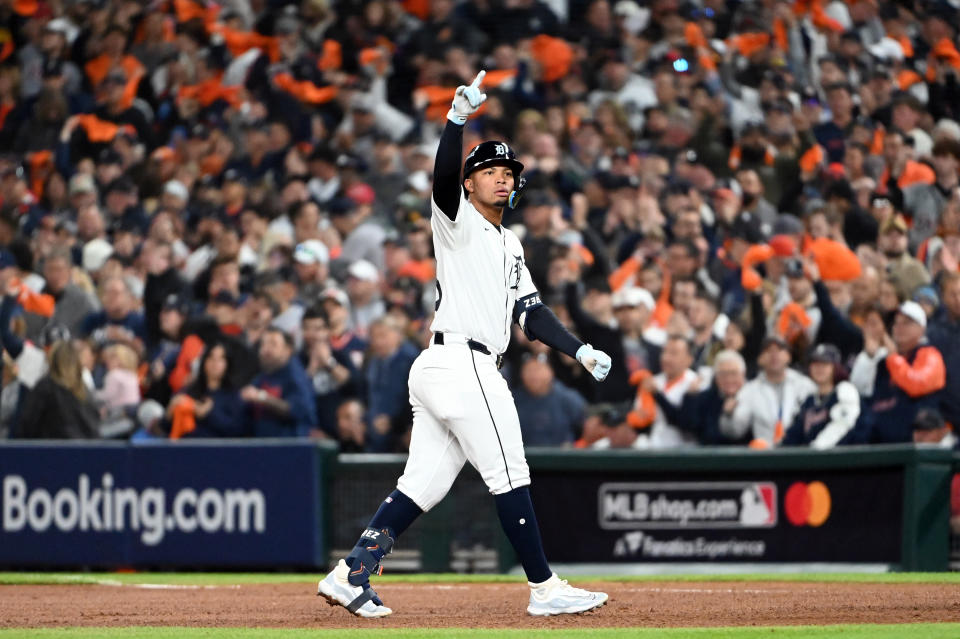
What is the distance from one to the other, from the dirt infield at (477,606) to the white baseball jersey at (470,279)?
47.6 inches

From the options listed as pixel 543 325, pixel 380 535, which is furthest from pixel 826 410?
pixel 380 535

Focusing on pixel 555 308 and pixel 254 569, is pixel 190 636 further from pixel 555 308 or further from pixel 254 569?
pixel 555 308

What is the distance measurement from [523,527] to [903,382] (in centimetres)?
430

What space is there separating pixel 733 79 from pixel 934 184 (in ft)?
8.78

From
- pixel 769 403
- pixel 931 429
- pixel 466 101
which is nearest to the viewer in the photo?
pixel 466 101

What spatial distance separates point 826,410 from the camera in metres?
9.59

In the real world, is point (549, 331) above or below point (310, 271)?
above

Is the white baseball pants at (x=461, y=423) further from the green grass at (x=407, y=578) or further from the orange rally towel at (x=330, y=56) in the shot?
the orange rally towel at (x=330, y=56)

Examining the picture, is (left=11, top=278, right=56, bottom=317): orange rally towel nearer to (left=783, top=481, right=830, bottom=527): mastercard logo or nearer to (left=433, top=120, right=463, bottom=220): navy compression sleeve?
(left=783, top=481, right=830, bottom=527): mastercard logo

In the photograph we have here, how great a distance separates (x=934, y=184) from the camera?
11.4 metres

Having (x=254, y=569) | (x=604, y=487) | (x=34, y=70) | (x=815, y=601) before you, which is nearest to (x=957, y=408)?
(x=604, y=487)

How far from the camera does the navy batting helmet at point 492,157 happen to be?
610 centimetres

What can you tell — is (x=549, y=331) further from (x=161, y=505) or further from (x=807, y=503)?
(x=161, y=505)

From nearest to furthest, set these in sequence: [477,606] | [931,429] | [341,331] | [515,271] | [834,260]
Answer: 1. [515,271]
2. [477,606]
3. [931,429]
4. [834,260]
5. [341,331]
